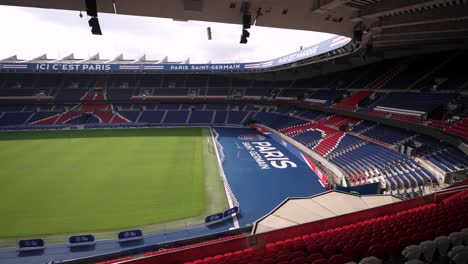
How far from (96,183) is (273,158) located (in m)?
14.1

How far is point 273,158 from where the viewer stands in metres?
23.2

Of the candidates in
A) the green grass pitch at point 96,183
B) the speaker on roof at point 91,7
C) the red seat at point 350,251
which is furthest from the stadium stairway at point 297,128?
the speaker on roof at point 91,7

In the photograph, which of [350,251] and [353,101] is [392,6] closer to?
[350,251]

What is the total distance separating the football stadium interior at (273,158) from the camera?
21.4 feet

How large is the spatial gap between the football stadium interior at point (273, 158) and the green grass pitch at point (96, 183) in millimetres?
114

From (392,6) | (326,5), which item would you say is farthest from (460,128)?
(326,5)

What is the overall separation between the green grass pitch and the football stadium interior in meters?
0.11

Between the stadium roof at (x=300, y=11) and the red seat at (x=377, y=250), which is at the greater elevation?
the stadium roof at (x=300, y=11)

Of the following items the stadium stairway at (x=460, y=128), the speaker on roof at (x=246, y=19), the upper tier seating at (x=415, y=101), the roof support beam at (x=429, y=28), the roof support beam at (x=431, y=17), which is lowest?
the stadium stairway at (x=460, y=128)

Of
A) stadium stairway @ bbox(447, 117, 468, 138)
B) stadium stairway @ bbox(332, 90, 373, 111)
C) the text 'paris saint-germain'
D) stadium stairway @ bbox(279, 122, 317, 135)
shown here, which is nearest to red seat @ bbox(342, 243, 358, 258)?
stadium stairway @ bbox(447, 117, 468, 138)

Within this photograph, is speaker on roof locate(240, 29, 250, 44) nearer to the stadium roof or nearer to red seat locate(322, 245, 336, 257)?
the stadium roof

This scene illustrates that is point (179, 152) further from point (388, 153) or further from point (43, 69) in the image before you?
point (43, 69)

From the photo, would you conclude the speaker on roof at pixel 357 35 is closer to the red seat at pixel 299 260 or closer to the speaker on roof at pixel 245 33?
the speaker on roof at pixel 245 33

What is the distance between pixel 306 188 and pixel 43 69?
41057 millimetres
